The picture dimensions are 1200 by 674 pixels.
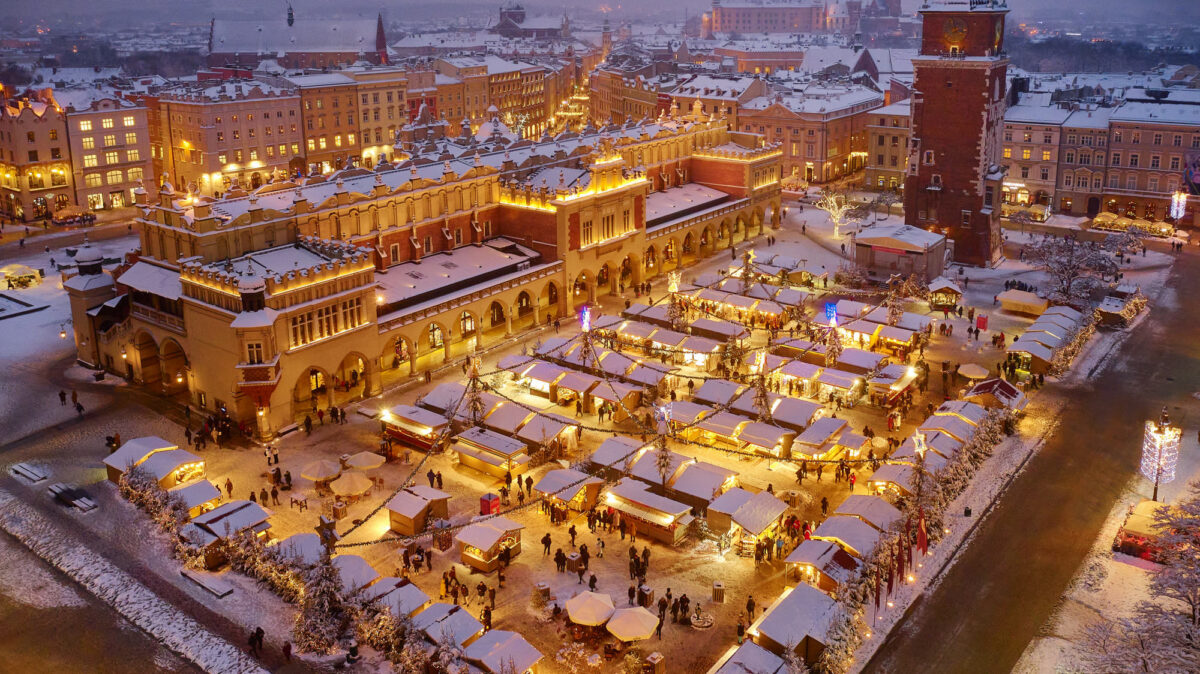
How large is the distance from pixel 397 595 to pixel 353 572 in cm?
252

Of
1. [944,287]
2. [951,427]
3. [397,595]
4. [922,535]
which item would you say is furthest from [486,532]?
[944,287]

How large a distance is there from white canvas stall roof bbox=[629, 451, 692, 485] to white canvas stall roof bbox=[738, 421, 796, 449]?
470 cm

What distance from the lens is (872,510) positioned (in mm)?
42688

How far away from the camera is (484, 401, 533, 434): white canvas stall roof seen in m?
52.3

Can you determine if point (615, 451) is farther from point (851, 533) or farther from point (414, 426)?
point (851, 533)

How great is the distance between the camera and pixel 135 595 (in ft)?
130

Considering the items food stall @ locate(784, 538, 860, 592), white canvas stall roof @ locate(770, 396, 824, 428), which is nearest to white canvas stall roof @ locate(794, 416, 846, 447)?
white canvas stall roof @ locate(770, 396, 824, 428)

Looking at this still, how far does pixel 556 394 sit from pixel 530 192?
21108 millimetres

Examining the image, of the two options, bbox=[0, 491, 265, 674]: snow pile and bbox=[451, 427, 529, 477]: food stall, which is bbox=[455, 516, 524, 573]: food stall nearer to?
bbox=[451, 427, 529, 477]: food stall

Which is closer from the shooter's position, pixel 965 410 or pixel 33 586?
pixel 33 586

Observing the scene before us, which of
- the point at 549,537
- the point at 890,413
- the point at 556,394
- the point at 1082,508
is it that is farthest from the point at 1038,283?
the point at 549,537

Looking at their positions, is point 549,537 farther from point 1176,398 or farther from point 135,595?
point 1176,398

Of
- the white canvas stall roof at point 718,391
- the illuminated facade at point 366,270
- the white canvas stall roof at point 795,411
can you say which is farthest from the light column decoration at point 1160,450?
the illuminated facade at point 366,270

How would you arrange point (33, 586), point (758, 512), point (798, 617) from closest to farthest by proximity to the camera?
point (798, 617) → point (33, 586) → point (758, 512)
